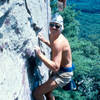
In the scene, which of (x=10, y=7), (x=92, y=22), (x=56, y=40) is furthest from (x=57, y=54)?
(x=92, y=22)

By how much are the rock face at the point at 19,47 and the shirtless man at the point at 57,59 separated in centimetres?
15

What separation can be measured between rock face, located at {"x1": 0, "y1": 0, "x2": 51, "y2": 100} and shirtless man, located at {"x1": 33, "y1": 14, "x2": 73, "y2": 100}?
0.15 m

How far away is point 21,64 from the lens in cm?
273

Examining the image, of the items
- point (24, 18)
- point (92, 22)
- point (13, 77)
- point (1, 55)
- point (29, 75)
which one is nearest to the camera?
point (1, 55)

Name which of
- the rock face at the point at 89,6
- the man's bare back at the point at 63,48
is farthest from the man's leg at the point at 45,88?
the rock face at the point at 89,6

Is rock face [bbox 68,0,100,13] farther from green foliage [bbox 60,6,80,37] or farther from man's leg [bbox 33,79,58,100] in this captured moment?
man's leg [bbox 33,79,58,100]

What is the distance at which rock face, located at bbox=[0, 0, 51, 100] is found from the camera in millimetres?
2359

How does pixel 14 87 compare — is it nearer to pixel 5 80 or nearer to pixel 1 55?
pixel 5 80

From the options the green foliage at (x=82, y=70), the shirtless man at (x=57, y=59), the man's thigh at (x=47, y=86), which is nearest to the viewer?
the shirtless man at (x=57, y=59)

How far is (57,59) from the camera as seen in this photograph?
290cm

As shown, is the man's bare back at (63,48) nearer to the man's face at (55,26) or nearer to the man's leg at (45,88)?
the man's face at (55,26)

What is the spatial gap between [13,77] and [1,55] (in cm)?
30

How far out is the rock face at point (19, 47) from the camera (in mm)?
2359

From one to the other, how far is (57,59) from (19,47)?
0.51 metres
